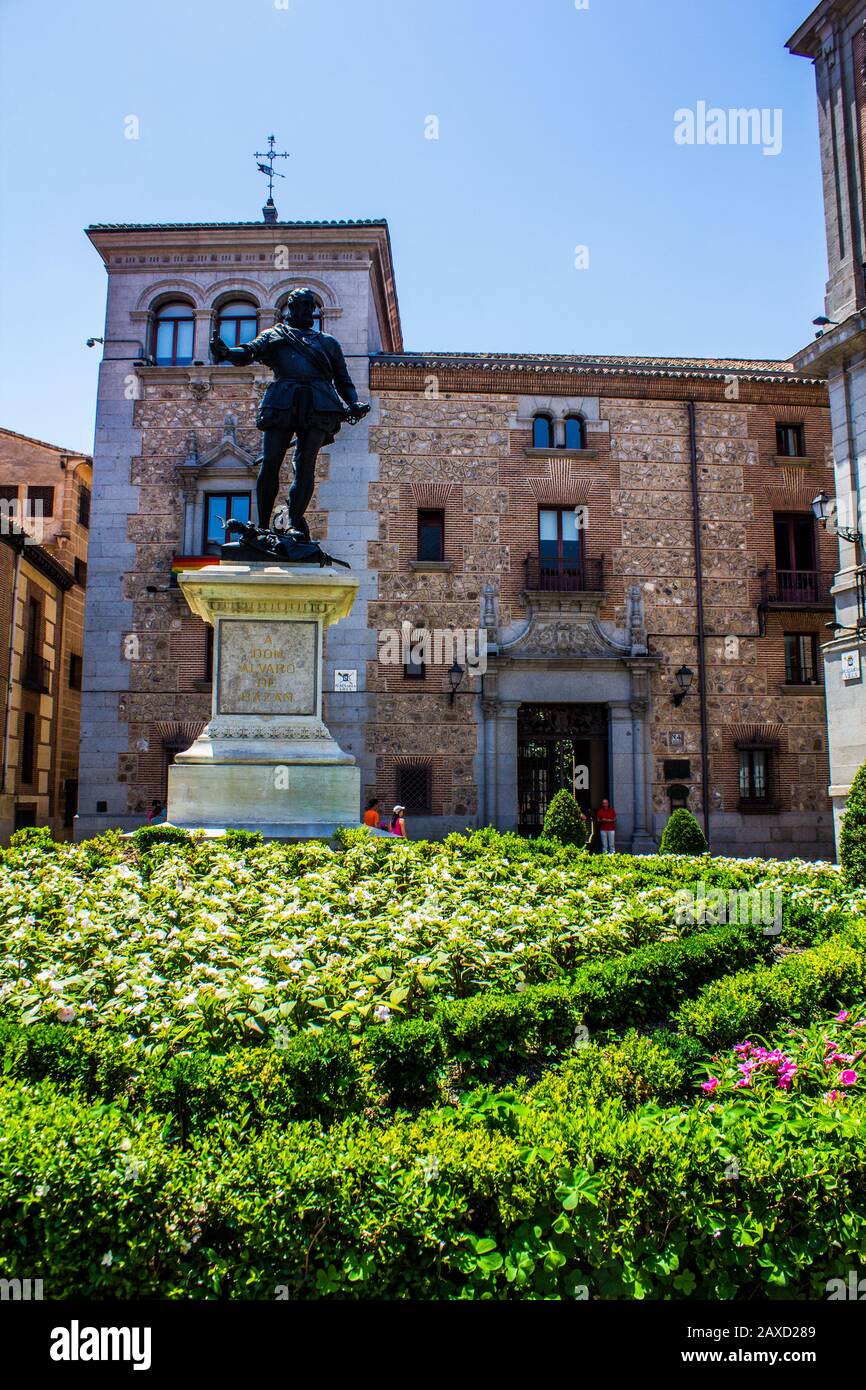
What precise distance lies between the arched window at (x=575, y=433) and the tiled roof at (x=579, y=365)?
1157 millimetres

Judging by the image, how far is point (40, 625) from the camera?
27.9m

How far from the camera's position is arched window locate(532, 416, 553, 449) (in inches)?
939

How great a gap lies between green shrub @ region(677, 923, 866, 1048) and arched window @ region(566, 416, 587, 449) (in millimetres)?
20015

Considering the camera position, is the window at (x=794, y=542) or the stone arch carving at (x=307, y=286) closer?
the stone arch carving at (x=307, y=286)

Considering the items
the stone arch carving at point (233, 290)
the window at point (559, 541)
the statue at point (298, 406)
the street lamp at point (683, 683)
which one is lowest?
the street lamp at point (683, 683)

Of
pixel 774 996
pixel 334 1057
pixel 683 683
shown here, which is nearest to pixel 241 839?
pixel 774 996

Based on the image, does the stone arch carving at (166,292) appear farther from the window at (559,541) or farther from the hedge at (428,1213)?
the hedge at (428,1213)

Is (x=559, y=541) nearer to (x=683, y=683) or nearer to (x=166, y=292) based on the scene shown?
(x=683, y=683)

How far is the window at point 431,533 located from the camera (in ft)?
76.6

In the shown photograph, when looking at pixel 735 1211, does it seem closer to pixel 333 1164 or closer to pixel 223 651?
pixel 333 1164

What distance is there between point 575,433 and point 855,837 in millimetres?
15817

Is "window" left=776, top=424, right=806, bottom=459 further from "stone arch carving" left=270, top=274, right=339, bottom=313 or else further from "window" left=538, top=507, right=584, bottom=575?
"stone arch carving" left=270, top=274, right=339, bottom=313

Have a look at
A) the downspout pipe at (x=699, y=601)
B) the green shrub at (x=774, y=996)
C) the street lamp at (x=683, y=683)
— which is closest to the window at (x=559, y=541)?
the downspout pipe at (x=699, y=601)
